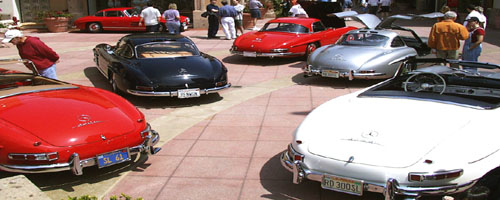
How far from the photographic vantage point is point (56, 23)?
956 inches

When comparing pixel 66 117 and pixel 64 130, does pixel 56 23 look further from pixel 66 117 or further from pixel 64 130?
pixel 64 130

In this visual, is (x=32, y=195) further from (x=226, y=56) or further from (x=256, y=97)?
(x=226, y=56)

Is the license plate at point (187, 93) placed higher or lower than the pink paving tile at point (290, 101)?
higher

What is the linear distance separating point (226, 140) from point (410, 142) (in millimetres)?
3222

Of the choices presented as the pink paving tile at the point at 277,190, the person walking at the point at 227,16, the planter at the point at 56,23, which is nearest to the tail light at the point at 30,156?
the pink paving tile at the point at 277,190

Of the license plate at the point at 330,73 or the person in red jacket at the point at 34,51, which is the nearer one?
the person in red jacket at the point at 34,51

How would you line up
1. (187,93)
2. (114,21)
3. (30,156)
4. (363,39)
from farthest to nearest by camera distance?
(114,21) < (363,39) < (187,93) < (30,156)

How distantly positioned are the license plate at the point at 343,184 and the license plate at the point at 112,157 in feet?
7.64

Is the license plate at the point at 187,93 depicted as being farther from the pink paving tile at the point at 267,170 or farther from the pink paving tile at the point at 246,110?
the pink paving tile at the point at 267,170

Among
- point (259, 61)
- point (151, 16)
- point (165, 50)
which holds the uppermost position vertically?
point (151, 16)

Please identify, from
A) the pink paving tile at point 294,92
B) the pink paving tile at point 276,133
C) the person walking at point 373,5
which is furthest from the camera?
the person walking at point 373,5

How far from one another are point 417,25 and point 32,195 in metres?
22.2

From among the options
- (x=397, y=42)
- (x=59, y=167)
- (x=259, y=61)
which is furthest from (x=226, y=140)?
(x=259, y=61)

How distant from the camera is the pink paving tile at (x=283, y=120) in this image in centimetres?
820
